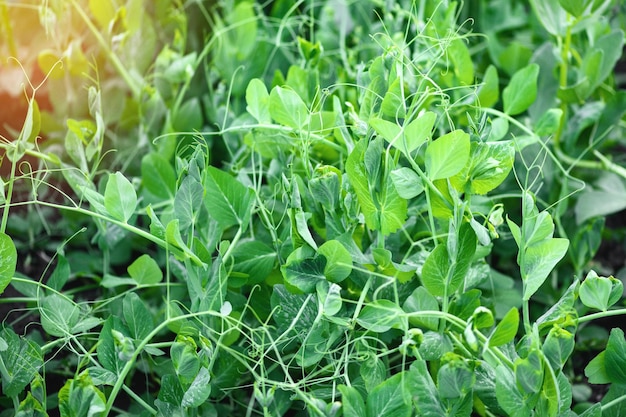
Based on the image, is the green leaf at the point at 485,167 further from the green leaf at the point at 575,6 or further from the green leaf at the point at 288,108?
the green leaf at the point at 575,6

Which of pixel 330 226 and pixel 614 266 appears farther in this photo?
pixel 614 266

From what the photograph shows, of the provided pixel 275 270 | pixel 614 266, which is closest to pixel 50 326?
pixel 275 270

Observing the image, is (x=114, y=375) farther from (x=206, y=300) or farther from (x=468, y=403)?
(x=468, y=403)

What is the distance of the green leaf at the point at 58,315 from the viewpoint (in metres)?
0.67

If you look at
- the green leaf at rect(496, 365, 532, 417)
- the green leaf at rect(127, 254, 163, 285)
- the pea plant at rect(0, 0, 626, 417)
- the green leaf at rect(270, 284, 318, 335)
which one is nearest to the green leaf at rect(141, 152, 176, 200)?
the pea plant at rect(0, 0, 626, 417)

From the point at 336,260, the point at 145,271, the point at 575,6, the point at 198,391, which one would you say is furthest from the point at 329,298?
the point at 575,6

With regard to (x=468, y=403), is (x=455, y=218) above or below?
above

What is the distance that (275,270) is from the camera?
0.73m

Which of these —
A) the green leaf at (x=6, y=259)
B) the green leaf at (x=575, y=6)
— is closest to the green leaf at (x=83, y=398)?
the green leaf at (x=6, y=259)

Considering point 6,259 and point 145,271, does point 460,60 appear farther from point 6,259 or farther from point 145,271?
point 6,259

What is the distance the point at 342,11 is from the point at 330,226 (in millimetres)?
551

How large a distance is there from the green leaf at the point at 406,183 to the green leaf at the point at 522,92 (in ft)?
0.91

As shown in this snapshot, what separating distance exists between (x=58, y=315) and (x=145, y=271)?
10 centimetres

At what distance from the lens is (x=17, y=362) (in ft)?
2.10
